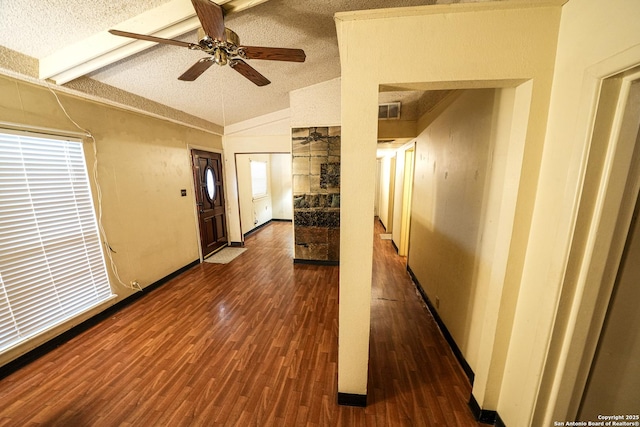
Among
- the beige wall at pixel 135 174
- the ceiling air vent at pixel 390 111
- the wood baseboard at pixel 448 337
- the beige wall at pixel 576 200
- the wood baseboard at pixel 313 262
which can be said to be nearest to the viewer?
the beige wall at pixel 576 200

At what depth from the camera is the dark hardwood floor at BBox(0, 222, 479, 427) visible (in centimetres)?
140

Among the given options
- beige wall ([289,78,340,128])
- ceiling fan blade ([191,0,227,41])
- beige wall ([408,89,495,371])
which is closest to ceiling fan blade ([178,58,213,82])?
ceiling fan blade ([191,0,227,41])

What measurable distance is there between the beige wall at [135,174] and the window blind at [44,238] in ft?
0.51

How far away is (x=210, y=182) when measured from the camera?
409 cm

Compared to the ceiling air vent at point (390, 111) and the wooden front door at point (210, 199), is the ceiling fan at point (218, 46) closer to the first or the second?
the ceiling air vent at point (390, 111)

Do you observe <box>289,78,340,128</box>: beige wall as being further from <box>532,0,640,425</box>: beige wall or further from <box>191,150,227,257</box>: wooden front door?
<box>532,0,640,425</box>: beige wall

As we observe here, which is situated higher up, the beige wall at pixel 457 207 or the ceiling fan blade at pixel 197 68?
the ceiling fan blade at pixel 197 68

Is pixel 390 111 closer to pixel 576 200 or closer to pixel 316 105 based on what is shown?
pixel 316 105

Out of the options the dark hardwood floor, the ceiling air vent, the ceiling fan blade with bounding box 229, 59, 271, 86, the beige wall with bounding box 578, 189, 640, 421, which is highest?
the ceiling air vent

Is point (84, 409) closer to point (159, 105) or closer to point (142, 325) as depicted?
point (142, 325)

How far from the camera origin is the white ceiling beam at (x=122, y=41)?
1.45 metres

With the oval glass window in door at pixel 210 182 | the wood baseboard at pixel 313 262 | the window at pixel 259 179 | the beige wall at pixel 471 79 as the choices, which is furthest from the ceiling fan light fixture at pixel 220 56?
the window at pixel 259 179

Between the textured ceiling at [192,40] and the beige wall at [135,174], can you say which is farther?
the beige wall at [135,174]

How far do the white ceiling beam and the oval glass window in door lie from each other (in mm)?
2169
